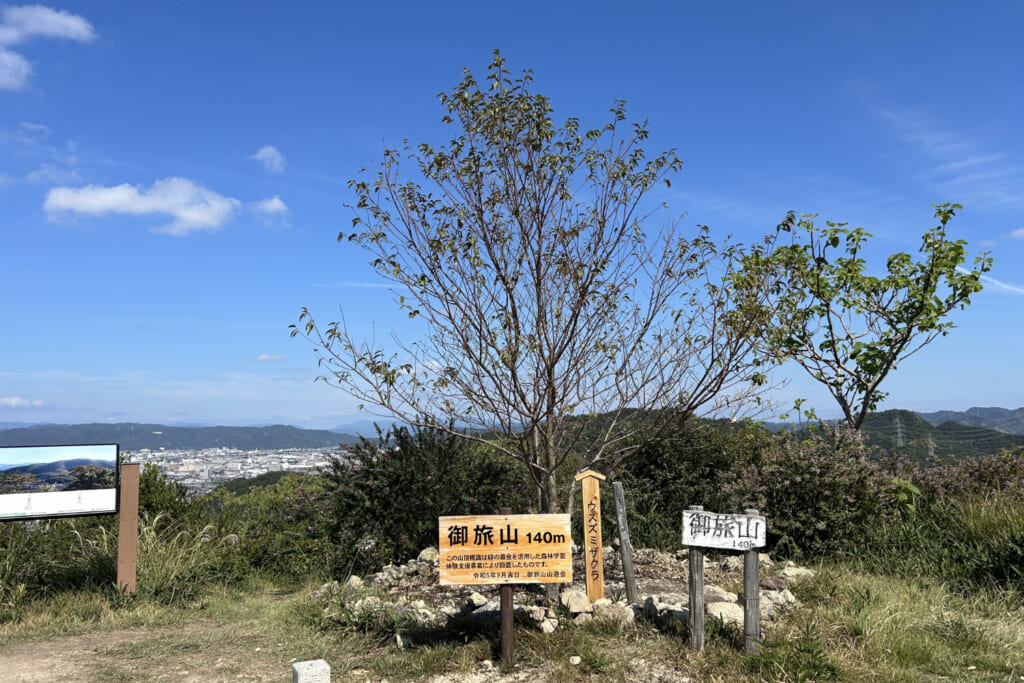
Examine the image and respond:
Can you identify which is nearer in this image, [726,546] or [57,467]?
[726,546]

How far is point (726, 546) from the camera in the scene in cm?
541

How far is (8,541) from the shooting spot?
8312 millimetres

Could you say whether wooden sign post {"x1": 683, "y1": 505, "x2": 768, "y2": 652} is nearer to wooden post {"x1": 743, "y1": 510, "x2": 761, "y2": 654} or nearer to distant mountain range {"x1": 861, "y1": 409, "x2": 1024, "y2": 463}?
wooden post {"x1": 743, "y1": 510, "x2": 761, "y2": 654}

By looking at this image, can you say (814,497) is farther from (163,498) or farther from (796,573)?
(163,498)

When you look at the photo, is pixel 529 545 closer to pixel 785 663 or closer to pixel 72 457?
pixel 785 663

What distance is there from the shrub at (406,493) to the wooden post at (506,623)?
3316 millimetres

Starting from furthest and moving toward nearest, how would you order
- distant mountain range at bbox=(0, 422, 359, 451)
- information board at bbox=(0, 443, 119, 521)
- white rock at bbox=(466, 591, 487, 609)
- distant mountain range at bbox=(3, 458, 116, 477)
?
distant mountain range at bbox=(0, 422, 359, 451), distant mountain range at bbox=(3, 458, 116, 477), information board at bbox=(0, 443, 119, 521), white rock at bbox=(466, 591, 487, 609)

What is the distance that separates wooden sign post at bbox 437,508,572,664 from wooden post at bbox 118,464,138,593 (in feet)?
13.8

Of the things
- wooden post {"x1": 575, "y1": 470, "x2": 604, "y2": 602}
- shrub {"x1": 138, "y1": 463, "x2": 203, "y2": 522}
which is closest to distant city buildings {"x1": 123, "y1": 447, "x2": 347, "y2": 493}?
shrub {"x1": 138, "y1": 463, "x2": 203, "y2": 522}

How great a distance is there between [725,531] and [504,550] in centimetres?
169

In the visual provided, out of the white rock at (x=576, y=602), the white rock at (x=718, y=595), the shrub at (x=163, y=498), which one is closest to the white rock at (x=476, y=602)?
the white rock at (x=576, y=602)

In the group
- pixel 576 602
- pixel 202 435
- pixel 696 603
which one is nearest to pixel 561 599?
pixel 576 602

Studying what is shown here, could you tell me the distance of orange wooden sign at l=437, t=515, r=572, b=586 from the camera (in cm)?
563

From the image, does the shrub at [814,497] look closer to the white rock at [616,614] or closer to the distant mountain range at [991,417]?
the white rock at [616,614]
